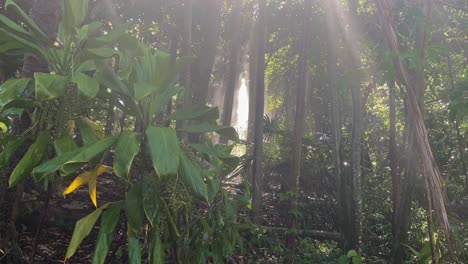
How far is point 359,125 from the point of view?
7.00m

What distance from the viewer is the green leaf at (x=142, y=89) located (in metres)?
2.51

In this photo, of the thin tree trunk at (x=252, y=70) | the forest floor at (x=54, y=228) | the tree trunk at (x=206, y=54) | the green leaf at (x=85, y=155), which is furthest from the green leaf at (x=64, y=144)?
the thin tree trunk at (x=252, y=70)

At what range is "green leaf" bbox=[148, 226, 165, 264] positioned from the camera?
2635 mm

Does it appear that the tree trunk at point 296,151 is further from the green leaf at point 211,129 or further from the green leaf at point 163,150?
the green leaf at point 163,150

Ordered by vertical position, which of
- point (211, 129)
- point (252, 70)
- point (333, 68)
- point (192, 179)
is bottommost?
point (192, 179)

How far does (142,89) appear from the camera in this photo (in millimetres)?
2531

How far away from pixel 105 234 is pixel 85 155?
53cm

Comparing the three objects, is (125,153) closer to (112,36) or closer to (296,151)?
(112,36)

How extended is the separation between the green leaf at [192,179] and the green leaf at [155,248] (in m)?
0.36

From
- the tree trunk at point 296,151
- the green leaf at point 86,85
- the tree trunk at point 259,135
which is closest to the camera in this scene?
the green leaf at point 86,85

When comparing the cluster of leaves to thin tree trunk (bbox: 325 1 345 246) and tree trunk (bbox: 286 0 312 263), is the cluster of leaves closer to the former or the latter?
tree trunk (bbox: 286 0 312 263)

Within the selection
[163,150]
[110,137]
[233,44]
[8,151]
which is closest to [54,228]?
[8,151]

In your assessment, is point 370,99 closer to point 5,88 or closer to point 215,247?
point 215,247

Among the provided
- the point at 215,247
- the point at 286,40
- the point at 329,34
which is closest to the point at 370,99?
the point at 286,40
